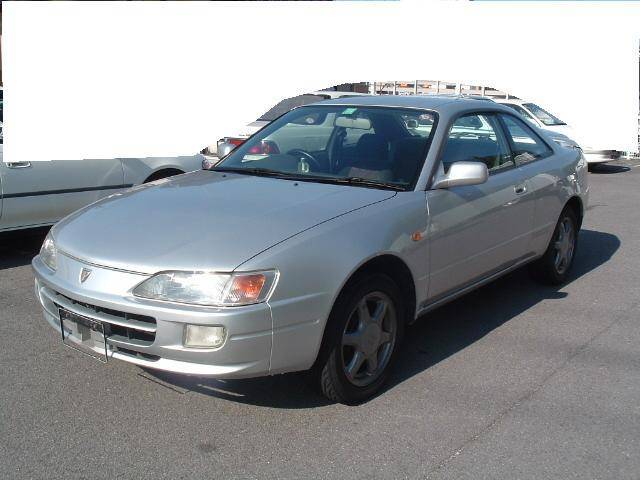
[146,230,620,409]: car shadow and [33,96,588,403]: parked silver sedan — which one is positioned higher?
[33,96,588,403]: parked silver sedan

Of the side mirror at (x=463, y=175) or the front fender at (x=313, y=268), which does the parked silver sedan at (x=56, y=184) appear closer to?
the side mirror at (x=463, y=175)

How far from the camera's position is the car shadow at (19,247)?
6.57 metres

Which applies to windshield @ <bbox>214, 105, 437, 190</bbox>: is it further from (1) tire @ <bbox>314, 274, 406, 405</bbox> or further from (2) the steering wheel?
(1) tire @ <bbox>314, 274, 406, 405</bbox>

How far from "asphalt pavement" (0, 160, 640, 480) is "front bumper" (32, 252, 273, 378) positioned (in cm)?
40

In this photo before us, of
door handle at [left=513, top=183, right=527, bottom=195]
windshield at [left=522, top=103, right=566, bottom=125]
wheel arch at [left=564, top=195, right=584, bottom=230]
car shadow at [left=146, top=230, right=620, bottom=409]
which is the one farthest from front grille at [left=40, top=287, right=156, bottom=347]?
windshield at [left=522, top=103, right=566, bottom=125]

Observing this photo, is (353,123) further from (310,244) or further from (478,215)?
(310,244)

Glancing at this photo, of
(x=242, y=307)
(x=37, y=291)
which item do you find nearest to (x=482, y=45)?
(x=242, y=307)

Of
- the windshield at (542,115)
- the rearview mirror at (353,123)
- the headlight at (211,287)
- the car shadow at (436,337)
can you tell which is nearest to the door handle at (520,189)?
the car shadow at (436,337)

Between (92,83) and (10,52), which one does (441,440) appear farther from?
(10,52)

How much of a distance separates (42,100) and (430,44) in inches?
89.4

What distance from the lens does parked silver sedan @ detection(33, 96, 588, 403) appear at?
327 cm

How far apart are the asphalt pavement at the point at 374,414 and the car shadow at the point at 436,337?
1 centimetres

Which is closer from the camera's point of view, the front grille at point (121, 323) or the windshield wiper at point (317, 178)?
the front grille at point (121, 323)

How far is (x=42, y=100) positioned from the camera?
3158 millimetres
